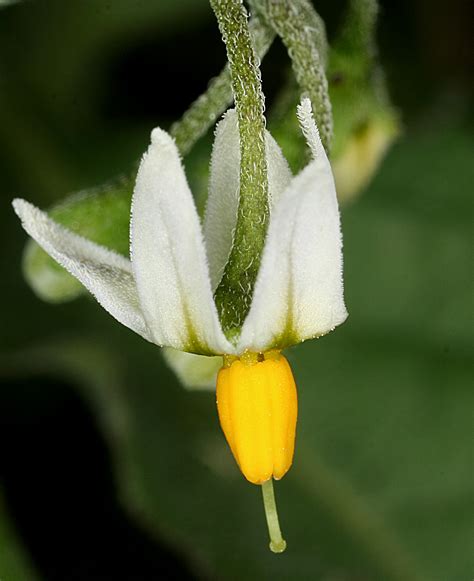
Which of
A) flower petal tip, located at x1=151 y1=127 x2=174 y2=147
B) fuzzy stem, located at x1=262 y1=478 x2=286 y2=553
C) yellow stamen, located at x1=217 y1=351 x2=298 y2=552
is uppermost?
flower petal tip, located at x1=151 y1=127 x2=174 y2=147

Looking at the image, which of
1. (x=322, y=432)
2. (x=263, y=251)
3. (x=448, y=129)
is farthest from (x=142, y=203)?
(x=448, y=129)

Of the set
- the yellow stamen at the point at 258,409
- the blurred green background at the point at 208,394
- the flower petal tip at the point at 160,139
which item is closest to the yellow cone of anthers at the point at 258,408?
the yellow stamen at the point at 258,409

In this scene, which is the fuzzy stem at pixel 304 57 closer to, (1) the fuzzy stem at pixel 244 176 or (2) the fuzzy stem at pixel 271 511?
(1) the fuzzy stem at pixel 244 176

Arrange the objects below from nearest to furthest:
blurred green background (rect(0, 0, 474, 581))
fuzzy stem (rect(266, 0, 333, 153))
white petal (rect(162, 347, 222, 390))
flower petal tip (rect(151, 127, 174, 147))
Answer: flower petal tip (rect(151, 127, 174, 147)), fuzzy stem (rect(266, 0, 333, 153)), white petal (rect(162, 347, 222, 390)), blurred green background (rect(0, 0, 474, 581))

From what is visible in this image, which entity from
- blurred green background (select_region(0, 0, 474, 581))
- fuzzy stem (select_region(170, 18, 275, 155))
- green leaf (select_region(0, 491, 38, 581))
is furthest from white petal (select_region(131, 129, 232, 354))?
blurred green background (select_region(0, 0, 474, 581))

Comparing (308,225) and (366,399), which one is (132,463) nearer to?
(366,399)

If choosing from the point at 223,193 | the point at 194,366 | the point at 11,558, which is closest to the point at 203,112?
the point at 223,193

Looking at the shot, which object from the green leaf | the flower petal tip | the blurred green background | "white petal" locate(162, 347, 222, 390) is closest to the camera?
the flower petal tip

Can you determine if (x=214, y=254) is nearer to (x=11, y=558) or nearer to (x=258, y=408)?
(x=258, y=408)

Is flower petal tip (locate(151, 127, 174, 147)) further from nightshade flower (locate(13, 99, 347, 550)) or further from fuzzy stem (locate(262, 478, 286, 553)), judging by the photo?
fuzzy stem (locate(262, 478, 286, 553))
